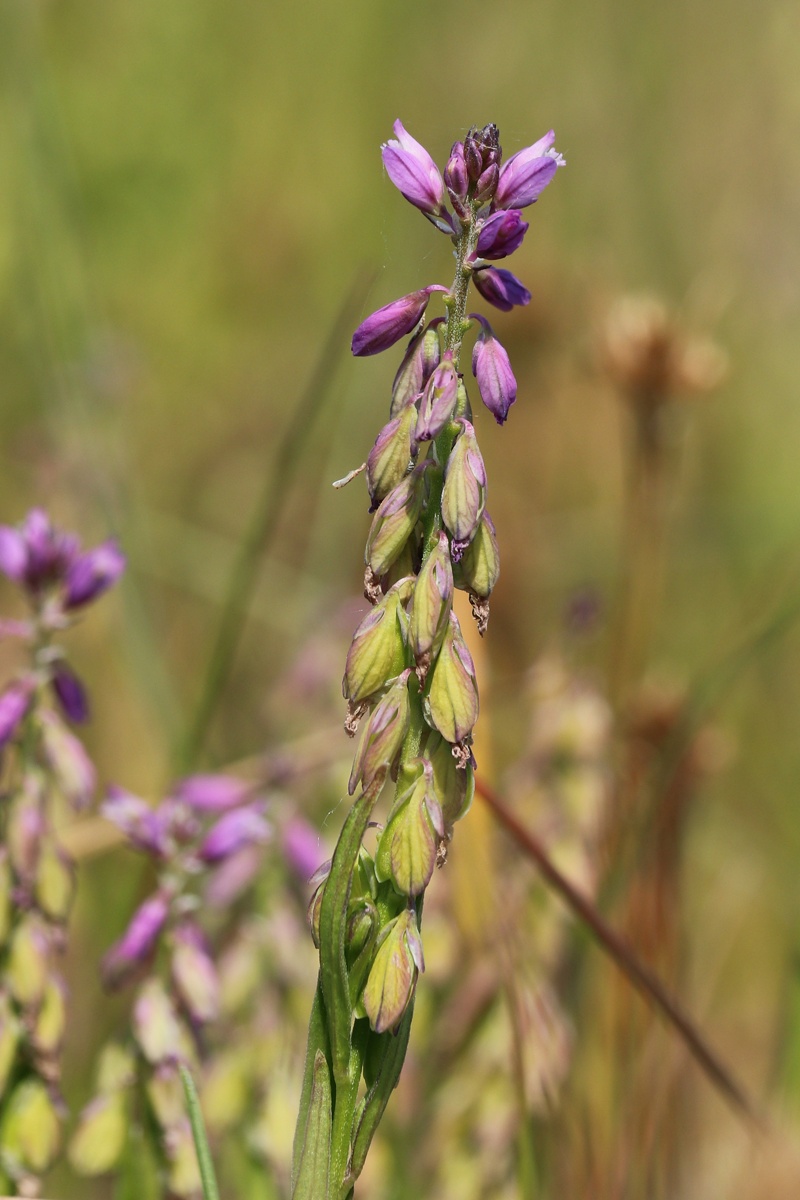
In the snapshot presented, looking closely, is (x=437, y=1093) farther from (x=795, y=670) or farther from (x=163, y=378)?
(x=163, y=378)

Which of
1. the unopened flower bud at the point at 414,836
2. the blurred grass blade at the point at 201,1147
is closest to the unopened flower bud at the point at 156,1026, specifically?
the blurred grass blade at the point at 201,1147

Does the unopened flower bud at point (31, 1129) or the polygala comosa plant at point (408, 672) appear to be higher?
the unopened flower bud at point (31, 1129)

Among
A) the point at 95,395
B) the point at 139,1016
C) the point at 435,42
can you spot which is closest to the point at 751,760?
the point at 95,395

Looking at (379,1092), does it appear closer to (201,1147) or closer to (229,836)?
(201,1147)

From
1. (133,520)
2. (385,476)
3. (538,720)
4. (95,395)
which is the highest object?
(95,395)

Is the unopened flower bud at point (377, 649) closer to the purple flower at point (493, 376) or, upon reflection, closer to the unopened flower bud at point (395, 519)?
the unopened flower bud at point (395, 519)

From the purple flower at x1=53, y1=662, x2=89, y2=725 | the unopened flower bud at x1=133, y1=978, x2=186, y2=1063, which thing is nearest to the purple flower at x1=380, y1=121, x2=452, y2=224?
the purple flower at x1=53, y1=662, x2=89, y2=725
